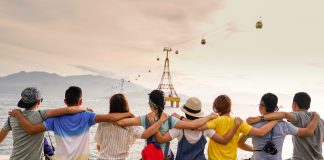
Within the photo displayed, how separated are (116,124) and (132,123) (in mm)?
257

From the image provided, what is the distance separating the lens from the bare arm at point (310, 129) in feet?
13.0

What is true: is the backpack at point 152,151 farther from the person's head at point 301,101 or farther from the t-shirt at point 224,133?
the person's head at point 301,101

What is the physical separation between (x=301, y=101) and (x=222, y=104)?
1359 mm

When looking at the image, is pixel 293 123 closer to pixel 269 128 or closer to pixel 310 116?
pixel 310 116

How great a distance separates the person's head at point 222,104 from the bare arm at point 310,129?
113 centimetres

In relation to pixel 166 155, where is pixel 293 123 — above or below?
above

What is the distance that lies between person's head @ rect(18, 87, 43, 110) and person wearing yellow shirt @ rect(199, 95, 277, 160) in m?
2.35

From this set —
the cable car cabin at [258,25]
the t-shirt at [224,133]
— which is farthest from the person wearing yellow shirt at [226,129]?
the cable car cabin at [258,25]

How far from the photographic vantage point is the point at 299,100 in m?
4.18

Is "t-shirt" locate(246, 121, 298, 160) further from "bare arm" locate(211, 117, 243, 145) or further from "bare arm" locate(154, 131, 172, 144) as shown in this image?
"bare arm" locate(154, 131, 172, 144)

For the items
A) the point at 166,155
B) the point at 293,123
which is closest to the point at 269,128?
the point at 293,123

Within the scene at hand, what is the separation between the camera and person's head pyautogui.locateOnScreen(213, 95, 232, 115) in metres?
3.71

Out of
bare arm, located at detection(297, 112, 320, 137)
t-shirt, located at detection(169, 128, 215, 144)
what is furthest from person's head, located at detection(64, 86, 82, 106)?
bare arm, located at detection(297, 112, 320, 137)

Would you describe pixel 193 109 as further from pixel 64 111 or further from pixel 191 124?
pixel 64 111
